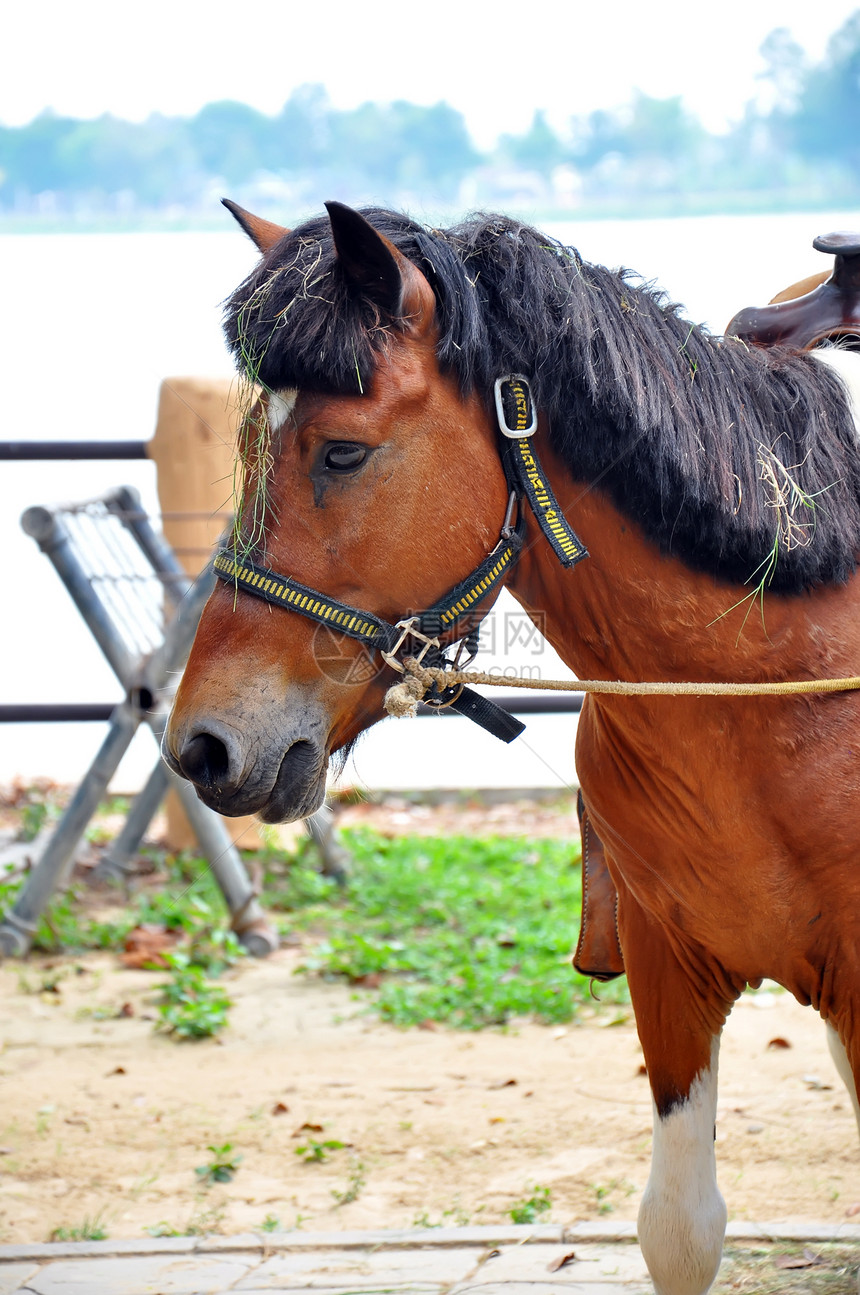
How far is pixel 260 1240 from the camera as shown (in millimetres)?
2609

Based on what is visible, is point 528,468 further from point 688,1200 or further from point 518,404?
point 688,1200

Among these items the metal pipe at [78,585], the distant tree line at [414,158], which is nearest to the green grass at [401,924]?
the metal pipe at [78,585]

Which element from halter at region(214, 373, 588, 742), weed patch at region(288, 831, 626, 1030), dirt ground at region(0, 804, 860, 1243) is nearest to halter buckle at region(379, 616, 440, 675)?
halter at region(214, 373, 588, 742)

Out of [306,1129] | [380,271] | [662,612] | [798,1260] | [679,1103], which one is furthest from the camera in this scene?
[306,1129]

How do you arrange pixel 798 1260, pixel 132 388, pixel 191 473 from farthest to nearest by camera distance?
pixel 132 388, pixel 191 473, pixel 798 1260

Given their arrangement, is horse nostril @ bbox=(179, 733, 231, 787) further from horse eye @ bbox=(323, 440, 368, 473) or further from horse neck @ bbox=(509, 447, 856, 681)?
horse neck @ bbox=(509, 447, 856, 681)

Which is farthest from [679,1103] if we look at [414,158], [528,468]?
[414,158]

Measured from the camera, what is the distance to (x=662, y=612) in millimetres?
1800

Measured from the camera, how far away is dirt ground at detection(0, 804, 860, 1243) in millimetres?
2828

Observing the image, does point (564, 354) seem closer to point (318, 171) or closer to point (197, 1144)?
point (197, 1144)

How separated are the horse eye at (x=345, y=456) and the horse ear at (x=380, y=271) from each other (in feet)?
0.62

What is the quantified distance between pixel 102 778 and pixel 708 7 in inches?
1145

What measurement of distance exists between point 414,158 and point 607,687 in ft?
86.4

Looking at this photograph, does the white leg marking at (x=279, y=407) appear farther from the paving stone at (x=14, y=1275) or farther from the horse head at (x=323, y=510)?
the paving stone at (x=14, y=1275)
